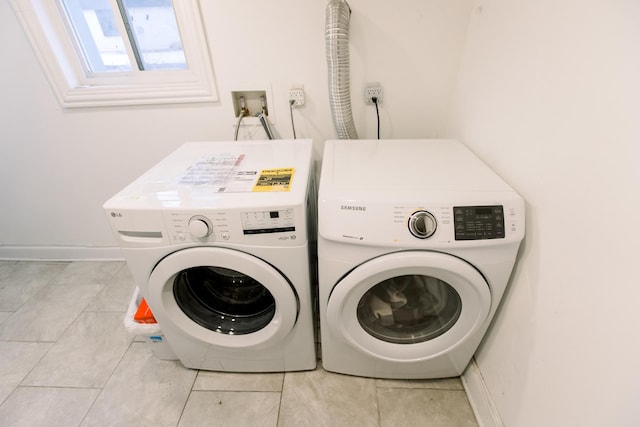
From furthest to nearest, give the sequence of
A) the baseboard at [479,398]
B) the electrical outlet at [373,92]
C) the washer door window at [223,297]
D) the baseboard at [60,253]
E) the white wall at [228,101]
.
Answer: the baseboard at [60,253] < the electrical outlet at [373,92] < the white wall at [228,101] < the baseboard at [479,398] < the washer door window at [223,297]

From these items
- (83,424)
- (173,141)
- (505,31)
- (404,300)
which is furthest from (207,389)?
(505,31)

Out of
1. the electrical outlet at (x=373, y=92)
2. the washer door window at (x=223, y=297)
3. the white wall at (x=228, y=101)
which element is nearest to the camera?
the washer door window at (x=223, y=297)

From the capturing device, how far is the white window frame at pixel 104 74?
1.22 meters

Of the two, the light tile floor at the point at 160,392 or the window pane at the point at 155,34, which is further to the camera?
the window pane at the point at 155,34

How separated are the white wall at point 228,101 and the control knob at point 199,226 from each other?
0.76 meters

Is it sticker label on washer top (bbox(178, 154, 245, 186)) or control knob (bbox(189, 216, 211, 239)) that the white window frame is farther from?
control knob (bbox(189, 216, 211, 239))

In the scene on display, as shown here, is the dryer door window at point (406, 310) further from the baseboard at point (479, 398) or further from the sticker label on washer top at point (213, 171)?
the sticker label on washer top at point (213, 171)

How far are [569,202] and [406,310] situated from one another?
593 mm

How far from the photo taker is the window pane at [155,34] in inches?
51.9

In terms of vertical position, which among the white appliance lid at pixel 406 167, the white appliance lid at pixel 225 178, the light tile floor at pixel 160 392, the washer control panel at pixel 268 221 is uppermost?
the white appliance lid at pixel 406 167

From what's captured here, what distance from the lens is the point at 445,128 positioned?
1393mm

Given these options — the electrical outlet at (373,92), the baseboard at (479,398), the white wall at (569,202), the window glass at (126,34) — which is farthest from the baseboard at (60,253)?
the white wall at (569,202)

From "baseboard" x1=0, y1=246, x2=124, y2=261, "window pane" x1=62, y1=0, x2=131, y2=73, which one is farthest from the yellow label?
"baseboard" x1=0, y1=246, x2=124, y2=261

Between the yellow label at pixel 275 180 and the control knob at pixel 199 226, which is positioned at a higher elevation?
the yellow label at pixel 275 180
